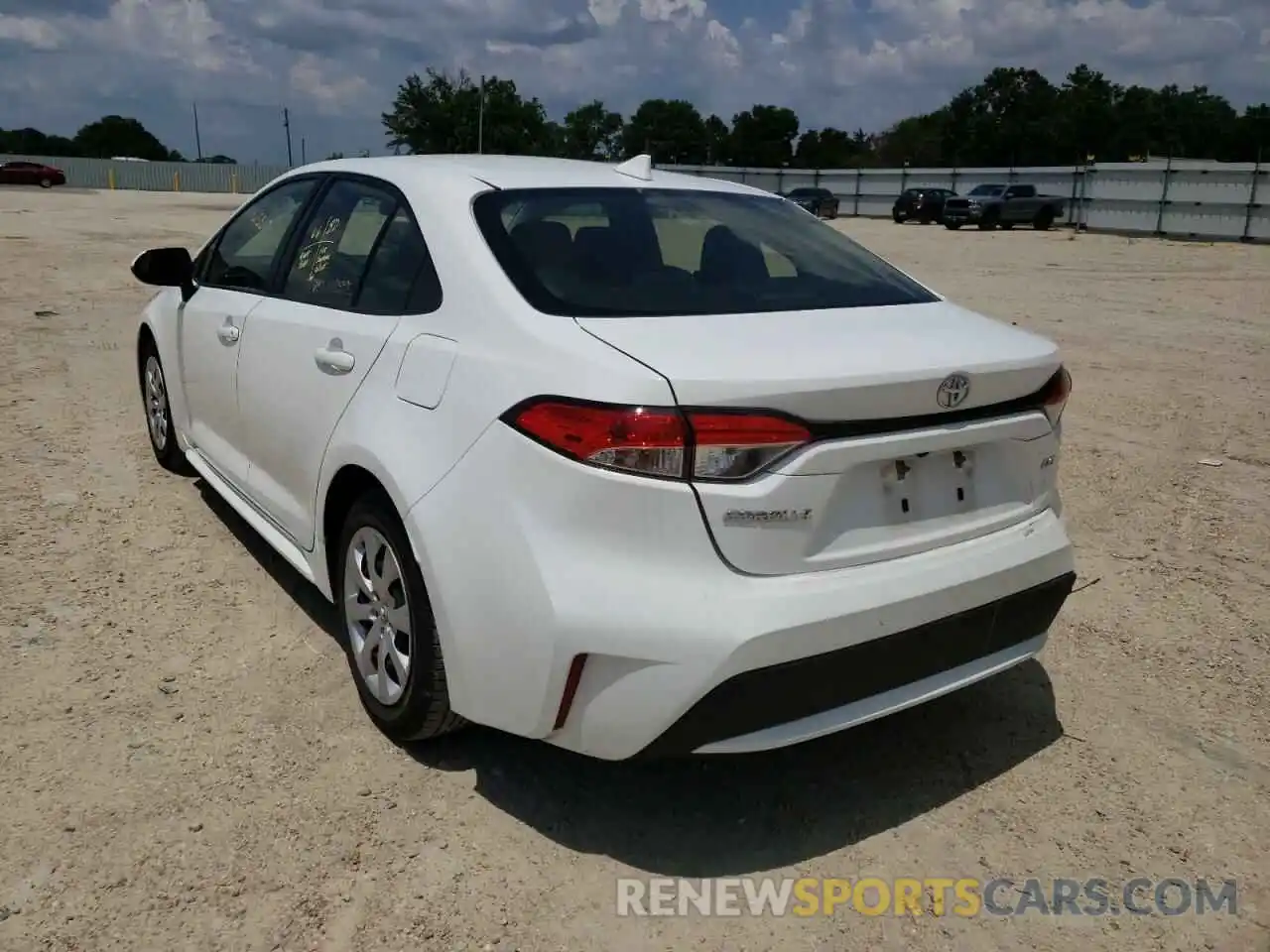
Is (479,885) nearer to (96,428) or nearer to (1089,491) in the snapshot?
(1089,491)

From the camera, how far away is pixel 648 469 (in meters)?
2.25

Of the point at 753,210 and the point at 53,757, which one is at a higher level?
the point at 753,210

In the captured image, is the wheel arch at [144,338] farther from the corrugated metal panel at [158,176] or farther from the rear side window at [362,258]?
the corrugated metal panel at [158,176]

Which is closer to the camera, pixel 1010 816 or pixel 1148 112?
pixel 1010 816

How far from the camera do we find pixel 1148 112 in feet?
288

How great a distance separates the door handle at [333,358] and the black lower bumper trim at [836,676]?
4.79ft

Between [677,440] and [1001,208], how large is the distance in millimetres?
35906

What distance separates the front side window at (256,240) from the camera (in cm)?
389

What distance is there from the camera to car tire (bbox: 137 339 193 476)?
5.19 meters

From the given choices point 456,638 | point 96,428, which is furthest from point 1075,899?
point 96,428

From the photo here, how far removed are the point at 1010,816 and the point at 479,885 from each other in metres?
1.44

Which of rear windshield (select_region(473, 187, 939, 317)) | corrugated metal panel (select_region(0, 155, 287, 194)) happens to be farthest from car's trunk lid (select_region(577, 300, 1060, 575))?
corrugated metal panel (select_region(0, 155, 287, 194))

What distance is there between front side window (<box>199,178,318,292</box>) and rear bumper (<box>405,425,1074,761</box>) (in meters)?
1.80

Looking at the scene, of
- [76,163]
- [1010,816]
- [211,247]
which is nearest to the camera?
[1010,816]
